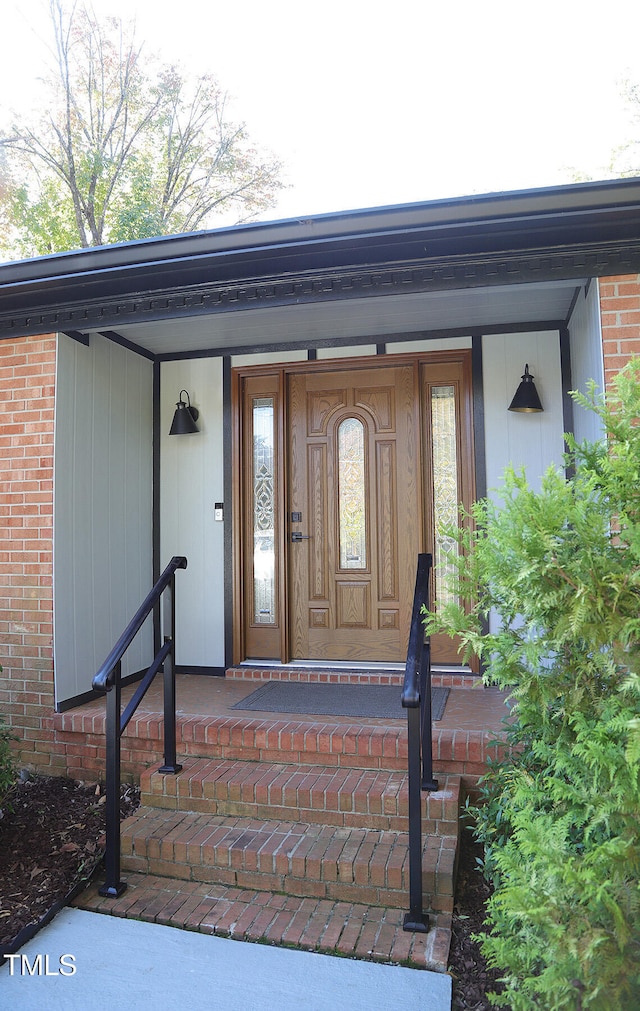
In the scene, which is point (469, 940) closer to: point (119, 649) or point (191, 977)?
point (191, 977)

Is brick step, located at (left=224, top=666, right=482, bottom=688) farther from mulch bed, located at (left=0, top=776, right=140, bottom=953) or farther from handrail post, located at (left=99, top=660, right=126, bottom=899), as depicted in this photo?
handrail post, located at (left=99, top=660, right=126, bottom=899)

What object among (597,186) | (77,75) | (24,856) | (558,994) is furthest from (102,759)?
(77,75)

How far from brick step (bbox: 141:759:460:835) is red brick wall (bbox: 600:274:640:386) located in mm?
1973

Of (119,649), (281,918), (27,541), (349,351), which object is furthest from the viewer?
(349,351)

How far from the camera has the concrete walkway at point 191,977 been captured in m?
2.12

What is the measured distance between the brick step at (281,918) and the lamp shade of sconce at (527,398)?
2897mm

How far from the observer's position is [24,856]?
2994 mm

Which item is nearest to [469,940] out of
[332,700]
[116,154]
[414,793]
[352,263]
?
[414,793]

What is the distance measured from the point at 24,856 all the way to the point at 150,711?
101 centimetres

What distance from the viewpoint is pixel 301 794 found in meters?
2.99

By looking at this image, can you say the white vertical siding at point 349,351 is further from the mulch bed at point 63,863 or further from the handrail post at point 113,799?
the mulch bed at point 63,863

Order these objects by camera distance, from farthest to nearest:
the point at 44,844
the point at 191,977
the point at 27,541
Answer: the point at 27,541
the point at 44,844
the point at 191,977

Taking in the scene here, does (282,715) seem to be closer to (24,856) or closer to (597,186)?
(24,856)

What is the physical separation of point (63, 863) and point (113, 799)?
0.46 meters
